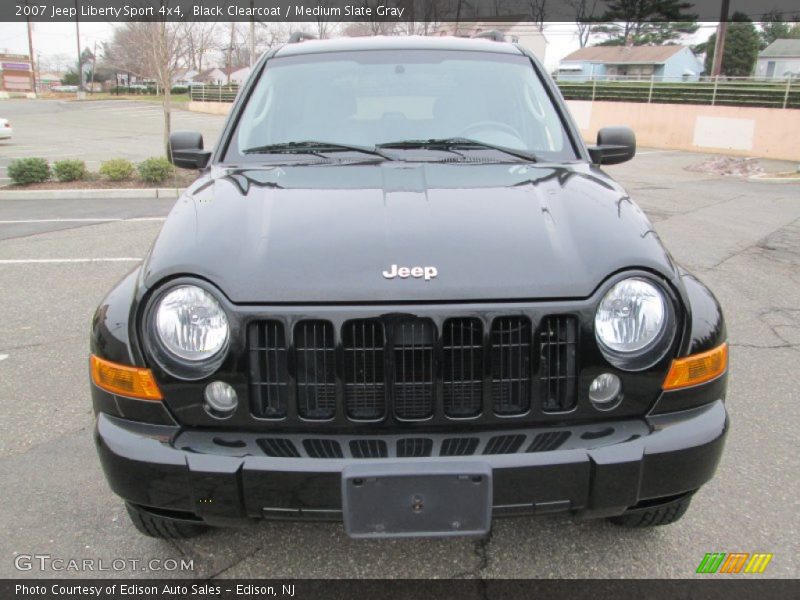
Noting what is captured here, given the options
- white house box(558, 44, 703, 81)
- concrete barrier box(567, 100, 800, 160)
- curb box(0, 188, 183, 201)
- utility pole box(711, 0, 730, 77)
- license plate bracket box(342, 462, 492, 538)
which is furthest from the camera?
white house box(558, 44, 703, 81)

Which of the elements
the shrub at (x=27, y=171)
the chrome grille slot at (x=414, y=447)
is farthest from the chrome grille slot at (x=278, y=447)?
the shrub at (x=27, y=171)

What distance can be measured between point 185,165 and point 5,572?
2.06m

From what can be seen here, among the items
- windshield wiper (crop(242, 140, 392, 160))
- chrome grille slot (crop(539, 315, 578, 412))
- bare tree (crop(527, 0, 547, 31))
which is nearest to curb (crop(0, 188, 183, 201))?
windshield wiper (crop(242, 140, 392, 160))

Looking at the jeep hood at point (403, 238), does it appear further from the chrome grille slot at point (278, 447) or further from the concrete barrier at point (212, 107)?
the concrete barrier at point (212, 107)

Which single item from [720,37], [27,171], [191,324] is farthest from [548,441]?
[720,37]

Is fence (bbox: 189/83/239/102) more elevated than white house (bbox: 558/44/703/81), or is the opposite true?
white house (bbox: 558/44/703/81)

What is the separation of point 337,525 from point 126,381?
0.89 m

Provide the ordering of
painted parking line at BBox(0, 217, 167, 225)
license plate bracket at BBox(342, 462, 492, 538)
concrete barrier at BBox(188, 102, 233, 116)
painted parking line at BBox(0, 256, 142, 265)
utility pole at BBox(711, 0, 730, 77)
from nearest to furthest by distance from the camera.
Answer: license plate bracket at BBox(342, 462, 492, 538) → painted parking line at BBox(0, 256, 142, 265) → painted parking line at BBox(0, 217, 167, 225) → utility pole at BBox(711, 0, 730, 77) → concrete barrier at BBox(188, 102, 233, 116)

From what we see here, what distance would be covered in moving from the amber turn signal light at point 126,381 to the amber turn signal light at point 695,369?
1.55 meters

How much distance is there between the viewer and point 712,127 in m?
23.1

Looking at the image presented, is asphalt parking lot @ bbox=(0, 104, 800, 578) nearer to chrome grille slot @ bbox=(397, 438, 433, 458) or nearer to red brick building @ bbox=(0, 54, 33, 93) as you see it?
chrome grille slot @ bbox=(397, 438, 433, 458)

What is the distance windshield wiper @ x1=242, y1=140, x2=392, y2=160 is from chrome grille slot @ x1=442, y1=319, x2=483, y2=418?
1.22 metres

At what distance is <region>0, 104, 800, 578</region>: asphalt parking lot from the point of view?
7.94 ft

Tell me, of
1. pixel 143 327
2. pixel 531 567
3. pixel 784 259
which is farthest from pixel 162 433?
pixel 784 259
